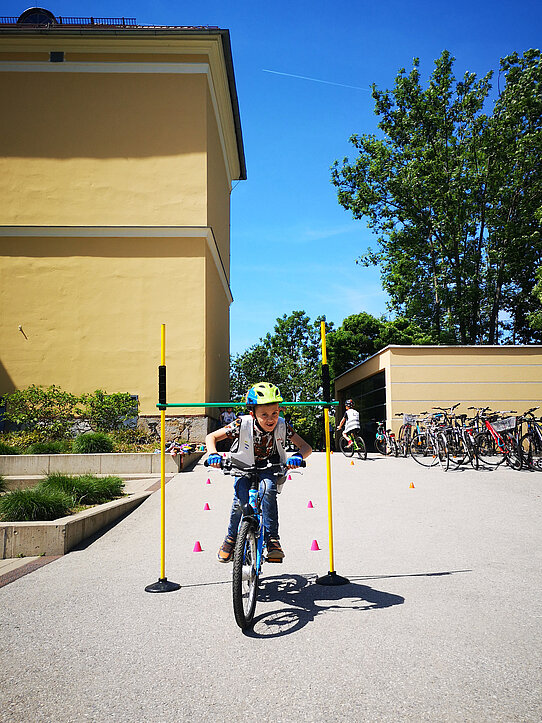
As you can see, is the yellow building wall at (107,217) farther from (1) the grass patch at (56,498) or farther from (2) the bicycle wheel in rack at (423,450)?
(1) the grass patch at (56,498)

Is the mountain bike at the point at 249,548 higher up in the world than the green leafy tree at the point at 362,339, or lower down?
lower down

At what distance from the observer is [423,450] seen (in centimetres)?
1803

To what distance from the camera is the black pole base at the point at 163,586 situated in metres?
5.32

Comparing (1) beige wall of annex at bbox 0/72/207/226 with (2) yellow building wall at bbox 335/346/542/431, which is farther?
(2) yellow building wall at bbox 335/346/542/431

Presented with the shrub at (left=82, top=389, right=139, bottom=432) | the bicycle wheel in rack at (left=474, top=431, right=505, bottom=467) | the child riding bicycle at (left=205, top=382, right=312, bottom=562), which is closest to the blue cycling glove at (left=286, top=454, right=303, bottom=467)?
the child riding bicycle at (left=205, top=382, right=312, bottom=562)

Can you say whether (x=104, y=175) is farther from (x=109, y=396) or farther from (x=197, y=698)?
(x=197, y=698)

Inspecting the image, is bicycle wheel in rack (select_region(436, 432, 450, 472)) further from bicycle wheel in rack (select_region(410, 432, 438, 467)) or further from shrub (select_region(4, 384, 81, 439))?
shrub (select_region(4, 384, 81, 439))

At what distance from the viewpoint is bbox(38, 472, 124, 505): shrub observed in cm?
939

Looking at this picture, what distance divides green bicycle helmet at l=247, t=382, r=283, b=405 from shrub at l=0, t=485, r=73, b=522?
166 inches

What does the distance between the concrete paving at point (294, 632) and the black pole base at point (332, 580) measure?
0.26 ft

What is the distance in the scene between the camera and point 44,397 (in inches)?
751

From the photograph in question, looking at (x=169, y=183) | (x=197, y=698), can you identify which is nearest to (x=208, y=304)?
(x=169, y=183)

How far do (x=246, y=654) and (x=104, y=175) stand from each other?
68.0 ft

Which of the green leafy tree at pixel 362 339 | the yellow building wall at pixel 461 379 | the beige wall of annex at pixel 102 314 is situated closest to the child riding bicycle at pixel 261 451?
the beige wall of annex at pixel 102 314
